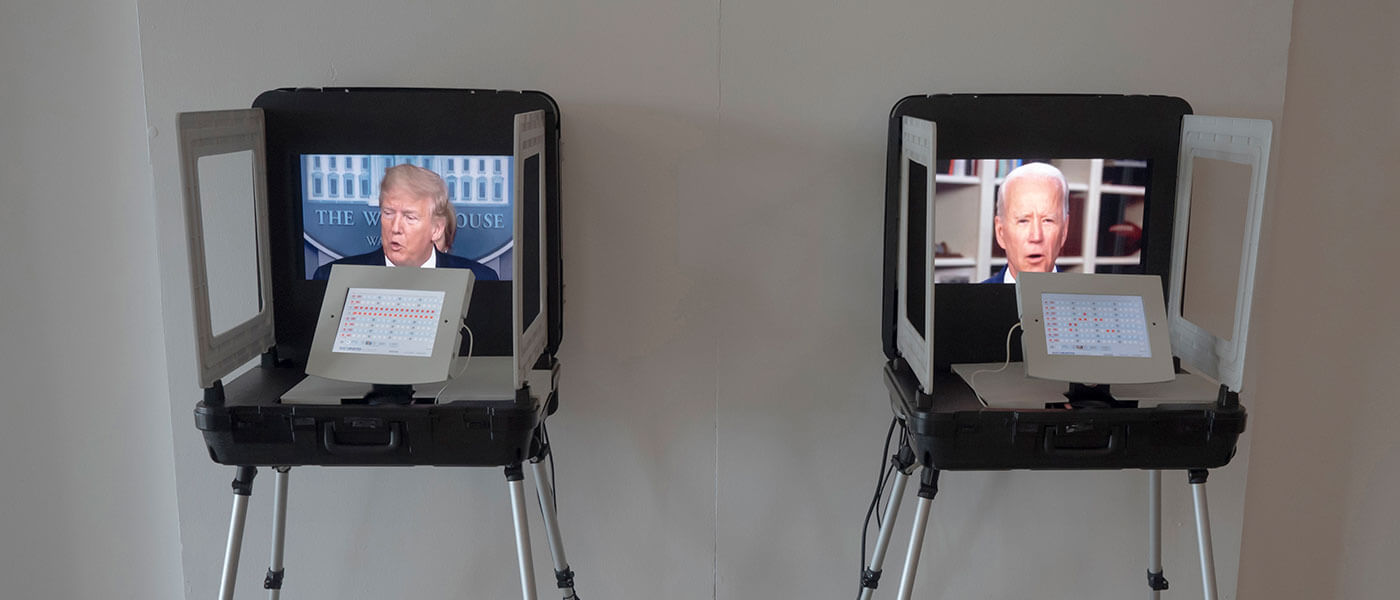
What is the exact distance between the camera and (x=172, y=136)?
205cm

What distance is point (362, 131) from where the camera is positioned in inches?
77.0

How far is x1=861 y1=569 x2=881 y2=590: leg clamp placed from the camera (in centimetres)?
201

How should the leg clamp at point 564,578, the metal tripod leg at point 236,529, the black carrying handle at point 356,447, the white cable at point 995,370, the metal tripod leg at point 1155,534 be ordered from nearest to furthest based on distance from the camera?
the black carrying handle at point 356,447, the metal tripod leg at point 236,529, the white cable at point 995,370, the leg clamp at point 564,578, the metal tripod leg at point 1155,534

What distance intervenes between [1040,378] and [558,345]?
902mm

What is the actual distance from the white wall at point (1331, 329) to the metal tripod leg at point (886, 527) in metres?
0.92

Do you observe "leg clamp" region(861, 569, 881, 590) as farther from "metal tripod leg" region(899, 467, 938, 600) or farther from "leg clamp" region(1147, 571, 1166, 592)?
"leg clamp" region(1147, 571, 1166, 592)

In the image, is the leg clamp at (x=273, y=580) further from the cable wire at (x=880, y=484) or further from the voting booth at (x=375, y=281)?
the cable wire at (x=880, y=484)

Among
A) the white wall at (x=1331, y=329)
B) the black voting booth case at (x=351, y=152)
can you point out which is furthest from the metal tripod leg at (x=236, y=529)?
the white wall at (x=1331, y=329)

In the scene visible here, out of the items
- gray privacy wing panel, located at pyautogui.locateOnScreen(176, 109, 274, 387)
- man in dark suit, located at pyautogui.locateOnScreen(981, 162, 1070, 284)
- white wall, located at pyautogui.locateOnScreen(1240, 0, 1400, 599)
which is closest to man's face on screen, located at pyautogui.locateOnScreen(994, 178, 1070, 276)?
man in dark suit, located at pyautogui.locateOnScreen(981, 162, 1070, 284)

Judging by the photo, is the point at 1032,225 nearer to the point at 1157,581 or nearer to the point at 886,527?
the point at 886,527

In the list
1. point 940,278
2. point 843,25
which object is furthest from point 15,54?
point 940,278

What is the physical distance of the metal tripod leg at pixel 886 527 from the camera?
194 cm

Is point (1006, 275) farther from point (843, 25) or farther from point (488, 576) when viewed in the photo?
point (488, 576)

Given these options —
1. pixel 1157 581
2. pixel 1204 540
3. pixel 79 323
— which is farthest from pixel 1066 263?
pixel 79 323
